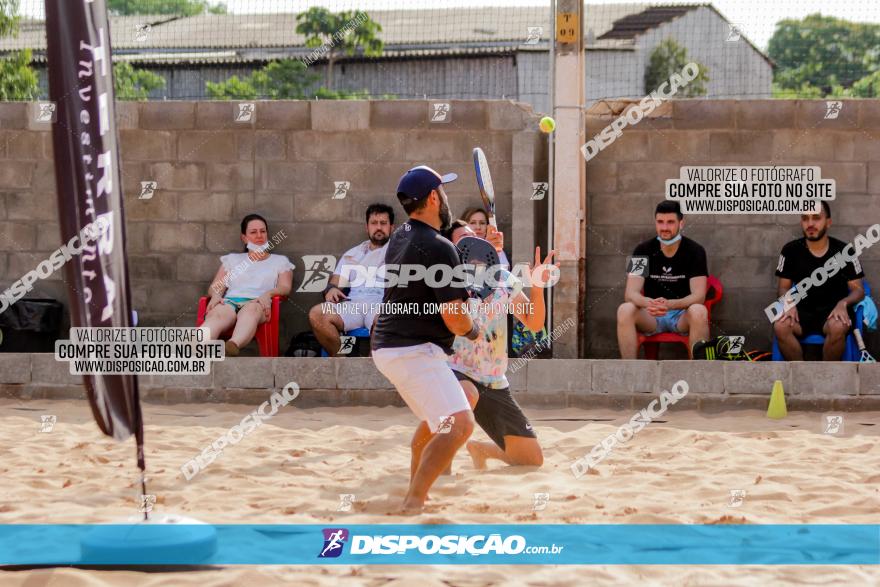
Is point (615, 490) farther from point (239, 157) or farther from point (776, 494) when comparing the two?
point (239, 157)

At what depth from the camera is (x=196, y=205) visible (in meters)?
10.1

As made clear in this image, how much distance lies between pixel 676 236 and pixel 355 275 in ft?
8.80

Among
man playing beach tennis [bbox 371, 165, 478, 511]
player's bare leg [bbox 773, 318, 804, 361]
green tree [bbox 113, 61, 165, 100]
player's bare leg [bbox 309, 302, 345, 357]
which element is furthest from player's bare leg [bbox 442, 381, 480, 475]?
green tree [bbox 113, 61, 165, 100]

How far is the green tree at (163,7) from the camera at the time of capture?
22916 millimetres

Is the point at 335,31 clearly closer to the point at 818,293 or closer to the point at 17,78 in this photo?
A: the point at 17,78

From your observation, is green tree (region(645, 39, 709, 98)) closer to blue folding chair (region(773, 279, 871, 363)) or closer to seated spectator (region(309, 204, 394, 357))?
blue folding chair (region(773, 279, 871, 363))

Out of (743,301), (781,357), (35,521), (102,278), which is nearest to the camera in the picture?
(102,278)

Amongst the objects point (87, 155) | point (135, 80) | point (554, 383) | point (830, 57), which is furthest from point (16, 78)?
point (830, 57)

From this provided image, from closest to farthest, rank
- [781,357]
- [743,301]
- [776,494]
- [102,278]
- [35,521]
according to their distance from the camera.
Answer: [102,278] < [35,521] < [776,494] < [781,357] < [743,301]

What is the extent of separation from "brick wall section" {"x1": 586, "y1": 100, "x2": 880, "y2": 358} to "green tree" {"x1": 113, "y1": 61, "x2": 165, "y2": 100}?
1560 centimetres

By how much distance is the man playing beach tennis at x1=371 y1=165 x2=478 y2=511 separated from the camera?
4984 mm

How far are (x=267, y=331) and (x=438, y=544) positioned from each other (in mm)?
5213

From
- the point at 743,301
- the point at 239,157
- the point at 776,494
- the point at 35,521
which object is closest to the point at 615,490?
the point at 776,494

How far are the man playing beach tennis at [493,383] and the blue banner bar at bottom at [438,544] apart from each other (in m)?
1.35
